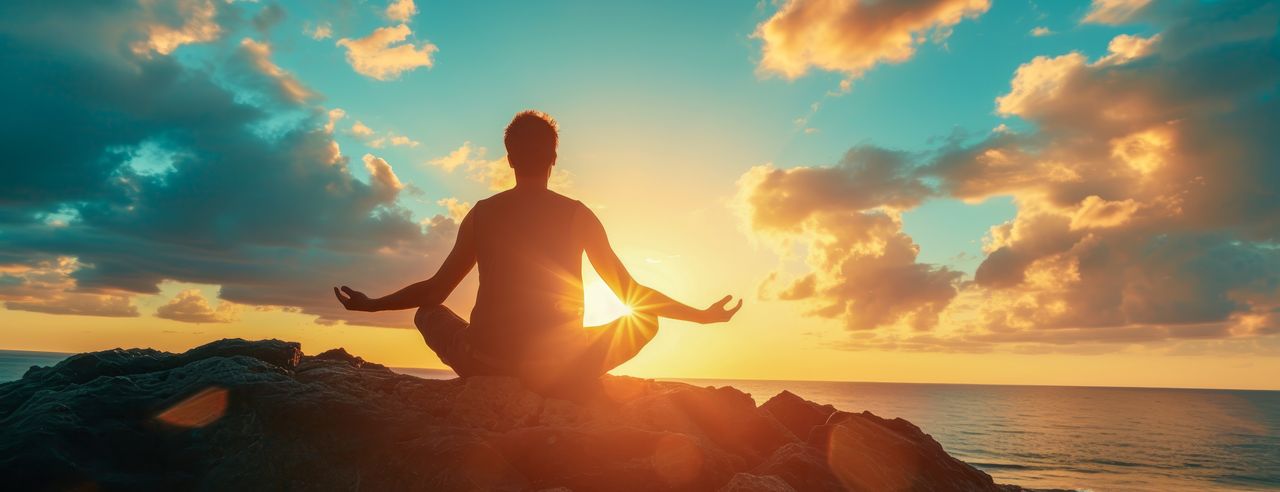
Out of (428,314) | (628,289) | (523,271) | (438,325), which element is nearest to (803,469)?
(628,289)

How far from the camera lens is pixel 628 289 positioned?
5641 mm

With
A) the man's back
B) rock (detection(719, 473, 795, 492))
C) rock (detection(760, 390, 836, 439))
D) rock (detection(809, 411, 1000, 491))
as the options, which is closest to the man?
the man's back

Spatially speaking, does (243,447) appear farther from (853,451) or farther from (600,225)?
(853,451)

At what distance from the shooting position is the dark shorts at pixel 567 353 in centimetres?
534

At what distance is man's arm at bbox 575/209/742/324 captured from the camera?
18.1 ft

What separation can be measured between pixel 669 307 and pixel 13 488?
4285 millimetres

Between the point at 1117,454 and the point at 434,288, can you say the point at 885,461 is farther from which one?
the point at 1117,454

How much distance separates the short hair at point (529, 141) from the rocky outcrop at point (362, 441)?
77.8 inches

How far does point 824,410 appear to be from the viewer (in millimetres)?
7152

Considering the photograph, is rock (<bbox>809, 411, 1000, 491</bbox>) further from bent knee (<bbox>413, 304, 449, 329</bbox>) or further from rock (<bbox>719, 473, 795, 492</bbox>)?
bent knee (<bbox>413, 304, 449, 329</bbox>)

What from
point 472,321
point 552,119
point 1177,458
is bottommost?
point 1177,458

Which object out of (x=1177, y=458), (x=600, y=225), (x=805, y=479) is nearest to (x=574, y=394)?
(x=600, y=225)

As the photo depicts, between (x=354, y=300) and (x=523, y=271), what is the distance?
1.58 meters

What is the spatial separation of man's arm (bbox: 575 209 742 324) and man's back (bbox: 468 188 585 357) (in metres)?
0.14
